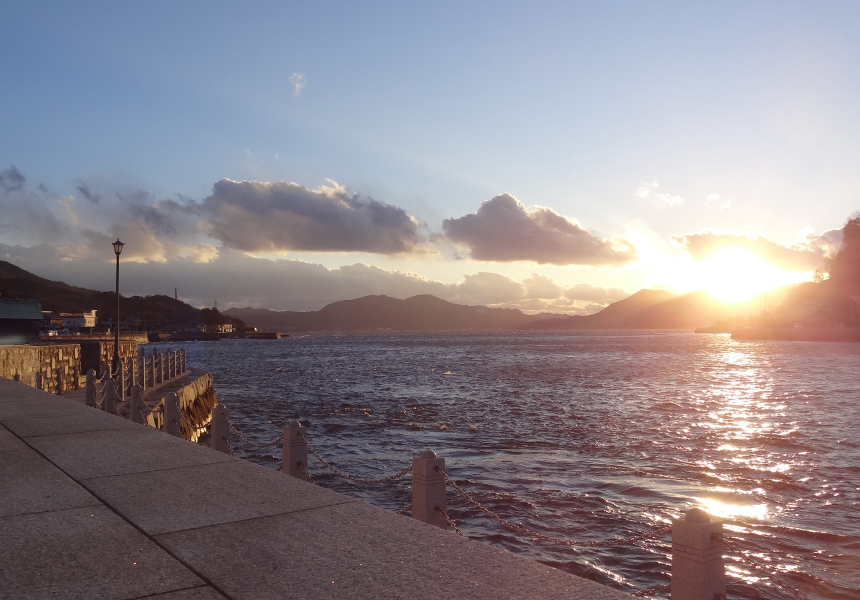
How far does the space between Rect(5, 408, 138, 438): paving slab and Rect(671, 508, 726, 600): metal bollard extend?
962 centimetres

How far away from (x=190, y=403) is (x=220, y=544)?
→ 2161cm

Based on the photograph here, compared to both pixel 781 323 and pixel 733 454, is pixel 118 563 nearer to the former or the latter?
pixel 733 454

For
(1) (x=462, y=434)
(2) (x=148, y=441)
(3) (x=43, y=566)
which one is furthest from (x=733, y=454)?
(3) (x=43, y=566)

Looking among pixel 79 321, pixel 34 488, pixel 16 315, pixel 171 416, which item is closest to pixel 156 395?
pixel 171 416

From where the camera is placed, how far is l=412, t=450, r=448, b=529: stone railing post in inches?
248

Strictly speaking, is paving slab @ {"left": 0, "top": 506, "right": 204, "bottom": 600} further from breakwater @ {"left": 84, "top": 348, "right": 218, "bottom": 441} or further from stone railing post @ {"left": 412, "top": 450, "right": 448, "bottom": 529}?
breakwater @ {"left": 84, "top": 348, "right": 218, "bottom": 441}

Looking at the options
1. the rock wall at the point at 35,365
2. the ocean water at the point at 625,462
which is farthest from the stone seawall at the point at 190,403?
the rock wall at the point at 35,365

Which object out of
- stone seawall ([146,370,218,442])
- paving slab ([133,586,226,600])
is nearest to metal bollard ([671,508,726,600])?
paving slab ([133,586,226,600])

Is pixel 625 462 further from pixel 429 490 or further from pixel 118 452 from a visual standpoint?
pixel 118 452

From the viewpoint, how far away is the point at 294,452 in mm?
8672

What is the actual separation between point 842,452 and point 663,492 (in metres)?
8.30

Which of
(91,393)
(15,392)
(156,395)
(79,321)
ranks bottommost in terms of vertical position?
(156,395)

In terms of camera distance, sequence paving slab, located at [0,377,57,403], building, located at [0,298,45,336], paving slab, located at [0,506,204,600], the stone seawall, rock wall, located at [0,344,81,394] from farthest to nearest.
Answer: building, located at [0,298,45,336], rock wall, located at [0,344,81,394], the stone seawall, paving slab, located at [0,377,57,403], paving slab, located at [0,506,204,600]

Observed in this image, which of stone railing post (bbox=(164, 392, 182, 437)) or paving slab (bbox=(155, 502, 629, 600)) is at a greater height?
paving slab (bbox=(155, 502, 629, 600))
